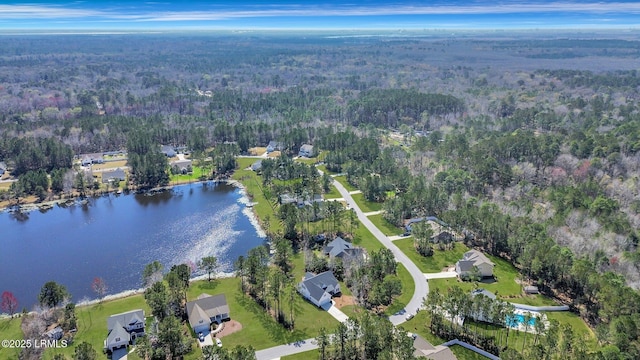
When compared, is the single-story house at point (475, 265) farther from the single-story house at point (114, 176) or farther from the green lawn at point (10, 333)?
the single-story house at point (114, 176)

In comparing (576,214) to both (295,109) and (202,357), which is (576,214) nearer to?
(202,357)

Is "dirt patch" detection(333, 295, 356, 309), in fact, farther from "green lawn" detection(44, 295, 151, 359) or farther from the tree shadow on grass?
"green lawn" detection(44, 295, 151, 359)

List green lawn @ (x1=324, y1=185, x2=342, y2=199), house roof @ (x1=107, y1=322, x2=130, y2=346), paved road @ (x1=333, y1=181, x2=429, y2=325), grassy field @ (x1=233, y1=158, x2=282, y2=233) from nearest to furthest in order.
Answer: house roof @ (x1=107, y1=322, x2=130, y2=346) → paved road @ (x1=333, y1=181, x2=429, y2=325) → grassy field @ (x1=233, y1=158, x2=282, y2=233) → green lawn @ (x1=324, y1=185, x2=342, y2=199)

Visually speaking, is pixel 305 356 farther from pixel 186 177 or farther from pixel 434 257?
pixel 186 177

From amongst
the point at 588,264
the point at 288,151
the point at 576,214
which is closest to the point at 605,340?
the point at 588,264

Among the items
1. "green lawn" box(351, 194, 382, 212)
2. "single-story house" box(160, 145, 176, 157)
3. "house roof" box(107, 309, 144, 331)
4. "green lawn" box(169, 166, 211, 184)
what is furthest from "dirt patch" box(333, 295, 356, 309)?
"single-story house" box(160, 145, 176, 157)

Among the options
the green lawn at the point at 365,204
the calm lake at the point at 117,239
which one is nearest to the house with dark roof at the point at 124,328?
the calm lake at the point at 117,239

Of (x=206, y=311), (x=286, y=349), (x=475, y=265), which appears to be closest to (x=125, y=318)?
(x=206, y=311)
